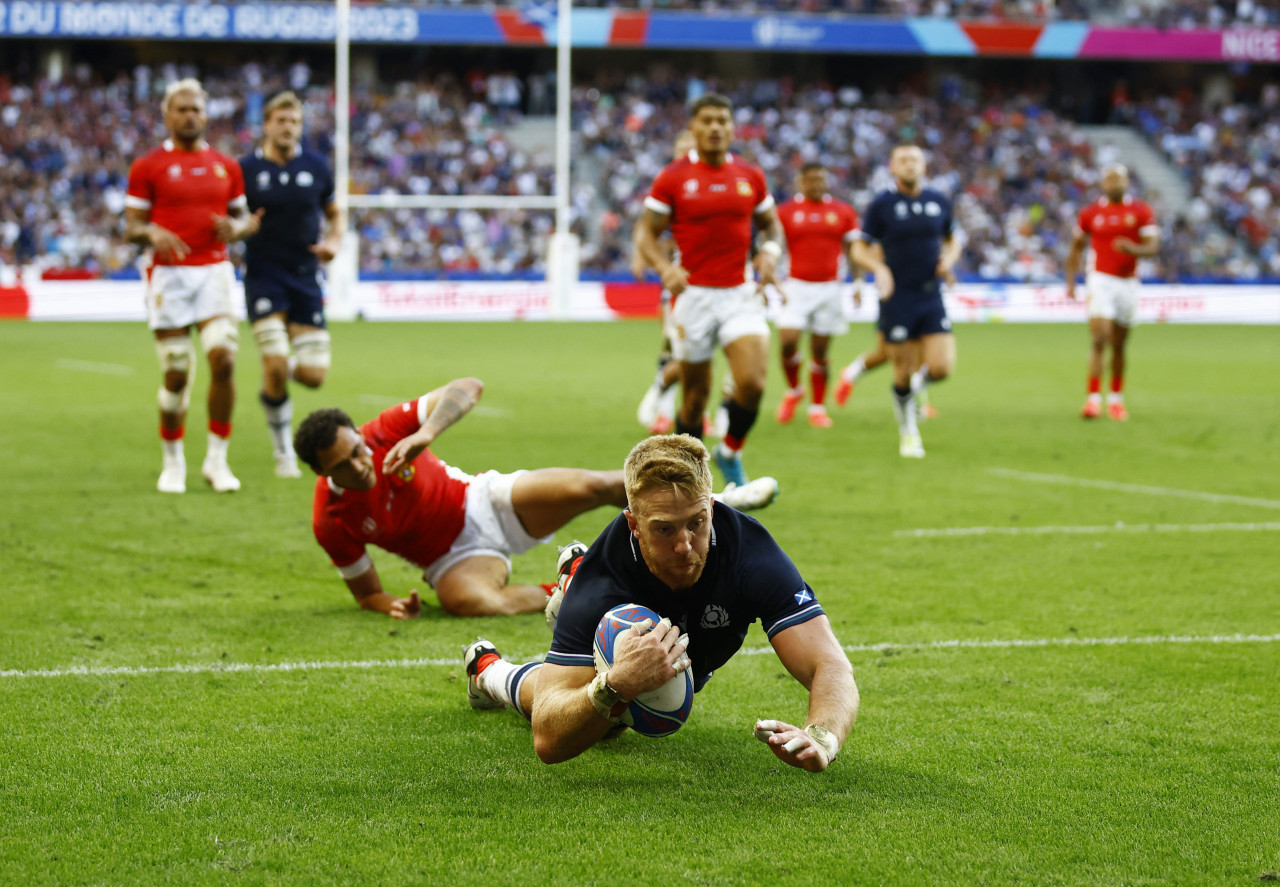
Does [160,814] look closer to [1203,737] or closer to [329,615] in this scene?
[329,615]

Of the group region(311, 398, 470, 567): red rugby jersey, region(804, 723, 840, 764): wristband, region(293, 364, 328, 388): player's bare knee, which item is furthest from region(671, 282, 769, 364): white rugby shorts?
region(804, 723, 840, 764): wristband

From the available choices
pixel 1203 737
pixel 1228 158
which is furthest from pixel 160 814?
pixel 1228 158

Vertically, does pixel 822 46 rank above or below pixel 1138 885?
above

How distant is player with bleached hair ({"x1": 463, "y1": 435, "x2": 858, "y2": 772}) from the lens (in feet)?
11.4

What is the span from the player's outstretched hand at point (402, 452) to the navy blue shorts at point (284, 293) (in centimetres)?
459

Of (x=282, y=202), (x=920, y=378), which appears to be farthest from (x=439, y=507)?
(x=920, y=378)

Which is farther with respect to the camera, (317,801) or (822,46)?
(822,46)

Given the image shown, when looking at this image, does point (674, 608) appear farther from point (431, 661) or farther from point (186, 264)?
point (186, 264)

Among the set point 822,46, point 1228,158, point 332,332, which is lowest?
point 332,332

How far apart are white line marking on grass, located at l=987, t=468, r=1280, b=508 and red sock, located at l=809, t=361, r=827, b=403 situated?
3.38 meters

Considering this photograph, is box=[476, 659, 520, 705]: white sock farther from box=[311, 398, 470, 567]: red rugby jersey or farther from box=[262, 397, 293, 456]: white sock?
box=[262, 397, 293, 456]: white sock

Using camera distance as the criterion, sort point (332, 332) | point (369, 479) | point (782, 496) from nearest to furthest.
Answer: point (369, 479), point (782, 496), point (332, 332)

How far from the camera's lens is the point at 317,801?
3.78 meters

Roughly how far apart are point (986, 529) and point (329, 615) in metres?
3.90
